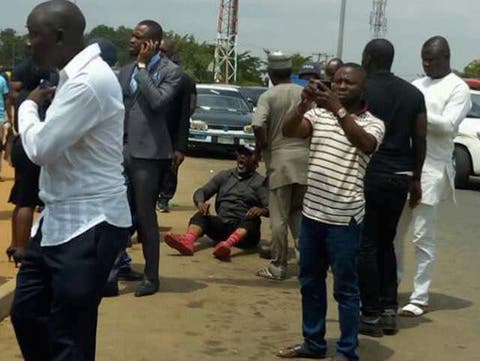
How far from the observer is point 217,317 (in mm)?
6520

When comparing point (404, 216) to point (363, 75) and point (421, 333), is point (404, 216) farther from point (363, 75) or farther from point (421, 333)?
point (363, 75)

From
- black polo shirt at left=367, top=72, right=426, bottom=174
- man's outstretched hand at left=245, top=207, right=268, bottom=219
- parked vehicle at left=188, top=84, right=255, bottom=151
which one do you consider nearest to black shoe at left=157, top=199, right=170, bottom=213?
man's outstretched hand at left=245, top=207, right=268, bottom=219

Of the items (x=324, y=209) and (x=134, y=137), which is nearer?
(x=324, y=209)

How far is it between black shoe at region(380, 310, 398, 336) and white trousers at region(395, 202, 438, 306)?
661mm

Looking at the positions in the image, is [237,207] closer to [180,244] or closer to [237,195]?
[237,195]

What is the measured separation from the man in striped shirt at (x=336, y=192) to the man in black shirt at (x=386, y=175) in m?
0.67

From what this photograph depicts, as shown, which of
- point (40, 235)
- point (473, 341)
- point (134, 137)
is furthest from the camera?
point (134, 137)

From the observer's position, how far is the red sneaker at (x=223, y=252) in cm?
866

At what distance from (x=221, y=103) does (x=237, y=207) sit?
12.6 metres

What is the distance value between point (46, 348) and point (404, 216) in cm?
347

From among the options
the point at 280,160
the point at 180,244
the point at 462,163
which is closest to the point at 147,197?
the point at 280,160

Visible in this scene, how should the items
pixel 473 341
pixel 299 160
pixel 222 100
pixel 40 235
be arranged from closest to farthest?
pixel 40 235
pixel 473 341
pixel 299 160
pixel 222 100

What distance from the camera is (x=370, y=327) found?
6.19m

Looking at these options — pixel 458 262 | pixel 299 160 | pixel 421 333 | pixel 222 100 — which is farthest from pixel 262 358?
pixel 222 100
